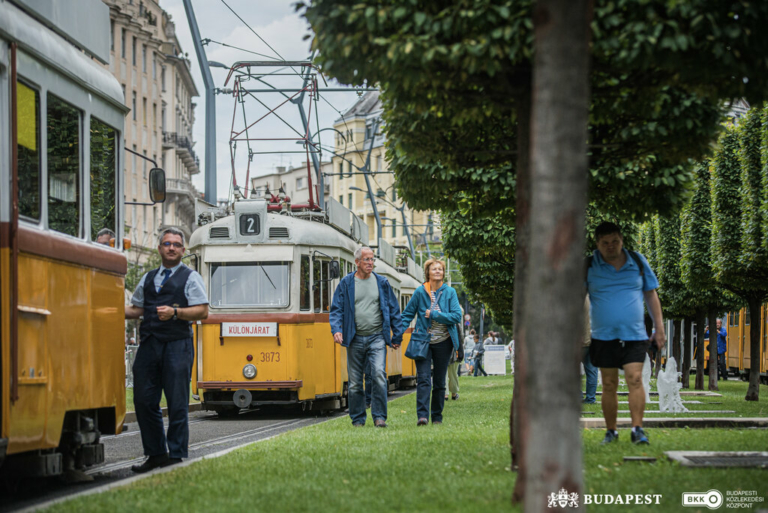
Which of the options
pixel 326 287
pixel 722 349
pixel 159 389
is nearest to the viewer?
pixel 159 389

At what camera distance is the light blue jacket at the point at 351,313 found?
1239 centimetres

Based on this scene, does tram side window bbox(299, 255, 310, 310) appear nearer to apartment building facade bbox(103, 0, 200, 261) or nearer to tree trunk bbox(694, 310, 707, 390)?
tree trunk bbox(694, 310, 707, 390)

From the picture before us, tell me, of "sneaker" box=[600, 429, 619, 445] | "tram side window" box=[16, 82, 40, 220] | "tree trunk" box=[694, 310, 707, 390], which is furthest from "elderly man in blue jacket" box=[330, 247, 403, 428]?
"tree trunk" box=[694, 310, 707, 390]

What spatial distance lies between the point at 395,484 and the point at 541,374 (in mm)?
2599

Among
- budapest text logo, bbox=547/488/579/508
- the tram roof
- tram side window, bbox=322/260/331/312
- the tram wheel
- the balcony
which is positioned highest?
the balcony

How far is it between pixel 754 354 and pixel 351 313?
1192 cm

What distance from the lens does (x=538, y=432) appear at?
416 centimetres

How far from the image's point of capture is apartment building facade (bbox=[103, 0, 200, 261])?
65625 millimetres

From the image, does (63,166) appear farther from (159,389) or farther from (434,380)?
(434,380)

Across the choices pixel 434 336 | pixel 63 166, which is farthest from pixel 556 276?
pixel 434 336

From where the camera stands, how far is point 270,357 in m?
16.6

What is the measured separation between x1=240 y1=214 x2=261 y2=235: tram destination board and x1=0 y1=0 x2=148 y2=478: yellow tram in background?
7.74 meters

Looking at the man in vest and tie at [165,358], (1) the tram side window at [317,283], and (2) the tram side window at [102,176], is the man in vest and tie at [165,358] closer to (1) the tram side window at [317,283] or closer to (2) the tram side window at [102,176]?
(2) the tram side window at [102,176]

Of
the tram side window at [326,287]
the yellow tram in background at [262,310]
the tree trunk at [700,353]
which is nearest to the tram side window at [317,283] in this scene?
the yellow tram in background at [262,310]
